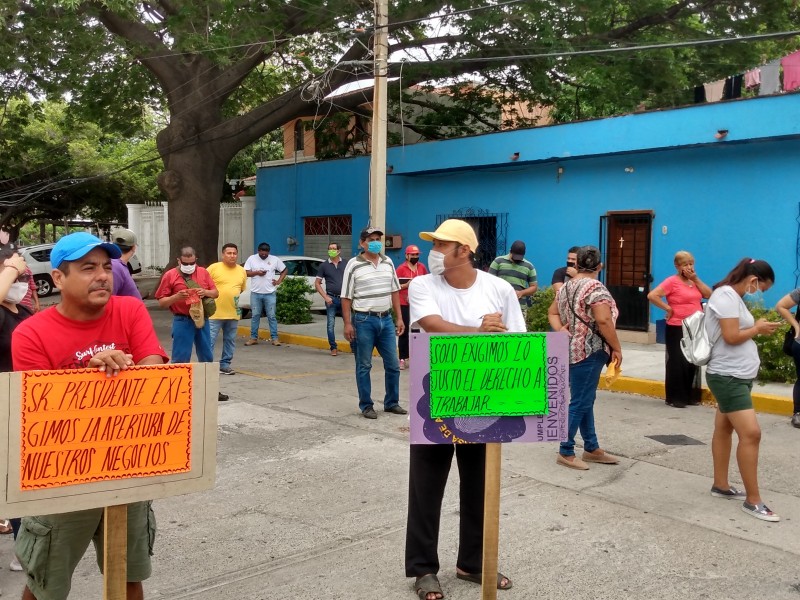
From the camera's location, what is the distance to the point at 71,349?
119 inches

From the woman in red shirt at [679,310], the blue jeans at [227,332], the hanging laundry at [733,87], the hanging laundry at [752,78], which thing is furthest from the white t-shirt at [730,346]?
the hanging laundry at [752,78]

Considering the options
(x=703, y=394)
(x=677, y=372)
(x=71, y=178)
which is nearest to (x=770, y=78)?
(x=703, y=394)

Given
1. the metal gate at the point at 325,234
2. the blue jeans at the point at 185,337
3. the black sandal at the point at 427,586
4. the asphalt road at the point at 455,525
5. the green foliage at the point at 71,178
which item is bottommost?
the asphalt road at the point at 455,525

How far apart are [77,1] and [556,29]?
9720mm

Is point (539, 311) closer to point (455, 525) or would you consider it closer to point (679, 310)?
point (679, 310)

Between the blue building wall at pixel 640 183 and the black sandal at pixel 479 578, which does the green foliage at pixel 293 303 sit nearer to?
the blue building wall at pixel 640 183

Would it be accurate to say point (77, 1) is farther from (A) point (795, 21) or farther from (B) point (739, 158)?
(A) point (795, 21)

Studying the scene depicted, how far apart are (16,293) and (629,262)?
12029 millimetres

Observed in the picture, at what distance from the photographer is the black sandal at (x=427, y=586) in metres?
3.94

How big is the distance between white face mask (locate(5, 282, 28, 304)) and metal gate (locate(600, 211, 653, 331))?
11515 millimetres

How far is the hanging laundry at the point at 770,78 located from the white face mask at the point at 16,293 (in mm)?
13626

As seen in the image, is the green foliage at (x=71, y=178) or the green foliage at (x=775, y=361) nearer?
the green foliage at (x=775, y=361)

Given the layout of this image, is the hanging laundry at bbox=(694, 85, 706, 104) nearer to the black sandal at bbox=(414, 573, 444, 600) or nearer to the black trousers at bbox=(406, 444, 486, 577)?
the black trousers at bbox=(406, 444, 486, 577)

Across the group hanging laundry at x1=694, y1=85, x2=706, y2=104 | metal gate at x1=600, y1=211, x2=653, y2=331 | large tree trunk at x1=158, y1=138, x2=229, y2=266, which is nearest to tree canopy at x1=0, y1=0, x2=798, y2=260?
large tree trunk at x1=158, y1=138, x2=229, y2=266
